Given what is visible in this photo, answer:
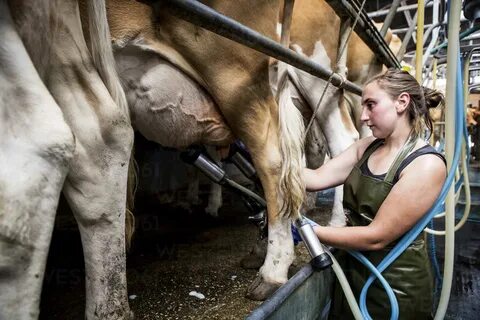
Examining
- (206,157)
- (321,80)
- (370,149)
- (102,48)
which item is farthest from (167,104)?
(321,80)

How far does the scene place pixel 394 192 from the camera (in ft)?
3.26

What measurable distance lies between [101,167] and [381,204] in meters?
0.78

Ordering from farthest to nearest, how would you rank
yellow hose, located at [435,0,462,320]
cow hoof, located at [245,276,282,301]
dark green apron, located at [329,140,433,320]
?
cow hoof, located at [245,276,282,301], dark green apron, located at [329,140,433,320], yellow hose, located at [435,0,462,320]

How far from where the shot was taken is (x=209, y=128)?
172 cm

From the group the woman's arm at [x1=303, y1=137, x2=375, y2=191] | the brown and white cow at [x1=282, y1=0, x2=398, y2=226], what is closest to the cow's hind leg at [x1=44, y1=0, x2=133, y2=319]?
the woman's arm at [x1=303, y1=137, x2=375, y2=191]

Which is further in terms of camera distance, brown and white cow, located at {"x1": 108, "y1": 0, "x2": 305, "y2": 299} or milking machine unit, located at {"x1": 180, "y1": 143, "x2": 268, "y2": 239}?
milking machine unit, located at {"x1": 180, "y1": 143, "x2": 268, "y2": 239}

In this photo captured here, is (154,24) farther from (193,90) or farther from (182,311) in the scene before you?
(182,311)

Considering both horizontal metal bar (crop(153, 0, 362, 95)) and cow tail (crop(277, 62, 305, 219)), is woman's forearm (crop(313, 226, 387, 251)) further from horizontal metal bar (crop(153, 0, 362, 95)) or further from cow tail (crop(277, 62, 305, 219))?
horizontal metal bar (crop(153, 0, 362, 95))

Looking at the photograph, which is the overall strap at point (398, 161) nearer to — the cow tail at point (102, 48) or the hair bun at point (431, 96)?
the hair bun at point (431, 96)

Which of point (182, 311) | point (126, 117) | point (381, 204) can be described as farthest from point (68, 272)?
point (381, 204)

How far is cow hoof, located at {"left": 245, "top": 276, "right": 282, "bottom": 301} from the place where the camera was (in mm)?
1563

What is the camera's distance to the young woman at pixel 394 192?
3.26ft

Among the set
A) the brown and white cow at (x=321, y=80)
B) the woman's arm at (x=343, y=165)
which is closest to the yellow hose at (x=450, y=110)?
the woman's arm at (x=343, y=165)

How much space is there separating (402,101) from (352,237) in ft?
1.38
